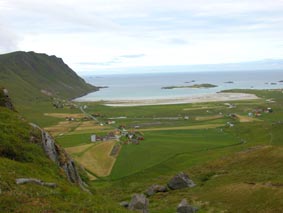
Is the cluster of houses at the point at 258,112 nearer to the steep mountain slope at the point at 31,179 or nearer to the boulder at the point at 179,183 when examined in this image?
the boulder at the point at 179,183

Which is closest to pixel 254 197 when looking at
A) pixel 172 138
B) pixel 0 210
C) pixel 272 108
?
pixel 0 210

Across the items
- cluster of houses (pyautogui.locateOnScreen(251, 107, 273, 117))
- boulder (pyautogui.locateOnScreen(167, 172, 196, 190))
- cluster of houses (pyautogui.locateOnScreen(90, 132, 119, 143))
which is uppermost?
cluster of houses (pyautogui.locateOnScreen(251, 107, 273, 117))

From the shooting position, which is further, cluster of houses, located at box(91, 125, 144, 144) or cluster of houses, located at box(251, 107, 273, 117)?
cluster of houses, located at box(251, 107, 273, 117)

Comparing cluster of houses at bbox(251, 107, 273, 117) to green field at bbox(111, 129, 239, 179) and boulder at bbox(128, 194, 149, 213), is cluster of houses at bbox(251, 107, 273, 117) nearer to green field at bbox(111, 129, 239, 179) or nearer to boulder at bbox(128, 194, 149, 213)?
green field at bbox(111, 129, 239, 179)

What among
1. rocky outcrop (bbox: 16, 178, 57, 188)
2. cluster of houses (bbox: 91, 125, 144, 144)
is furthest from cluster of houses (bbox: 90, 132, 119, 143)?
rocky outcrop (bbox: 16, 178, 57, 188)

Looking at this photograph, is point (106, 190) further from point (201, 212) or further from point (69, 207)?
point (69, 207)

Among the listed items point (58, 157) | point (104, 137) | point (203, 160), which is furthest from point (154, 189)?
point (104, 137)

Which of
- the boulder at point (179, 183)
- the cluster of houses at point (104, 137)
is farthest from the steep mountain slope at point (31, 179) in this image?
the cluster of houses at point (104, 137)

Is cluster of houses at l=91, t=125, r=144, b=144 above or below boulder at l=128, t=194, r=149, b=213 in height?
below
